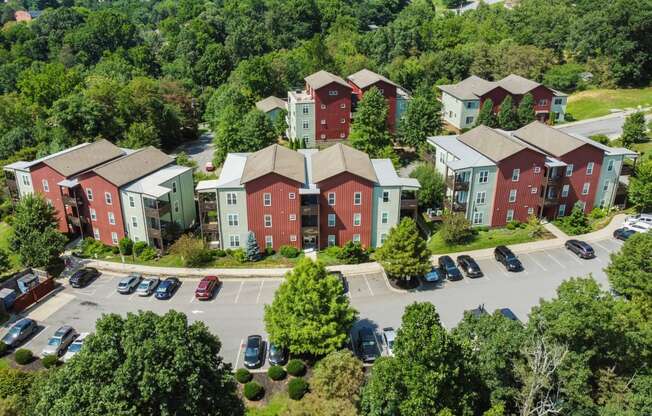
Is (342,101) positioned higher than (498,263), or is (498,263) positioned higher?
(342,101)

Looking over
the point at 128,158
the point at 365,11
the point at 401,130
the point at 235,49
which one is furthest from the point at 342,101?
the point at 365,11

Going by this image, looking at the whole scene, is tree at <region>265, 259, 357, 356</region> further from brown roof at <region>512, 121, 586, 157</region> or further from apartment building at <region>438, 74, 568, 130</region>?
apartment building at <region>438, 74, 568, 130</region>

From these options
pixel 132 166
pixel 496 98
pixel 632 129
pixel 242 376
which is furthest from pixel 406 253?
pixel 496 98

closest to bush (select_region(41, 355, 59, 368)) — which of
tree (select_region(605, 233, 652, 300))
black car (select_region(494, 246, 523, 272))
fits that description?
black car (select_region(494, 246, 523, 272))

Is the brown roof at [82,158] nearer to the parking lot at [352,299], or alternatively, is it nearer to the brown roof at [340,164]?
the parking lot at [352,299]

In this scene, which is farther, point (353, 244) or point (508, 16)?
point (508, 16)

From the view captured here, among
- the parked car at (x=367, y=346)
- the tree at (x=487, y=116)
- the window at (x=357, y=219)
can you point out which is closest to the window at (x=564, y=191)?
the window at (x=357, y=219)

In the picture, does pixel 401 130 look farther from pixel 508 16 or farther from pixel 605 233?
pixel 508 16
